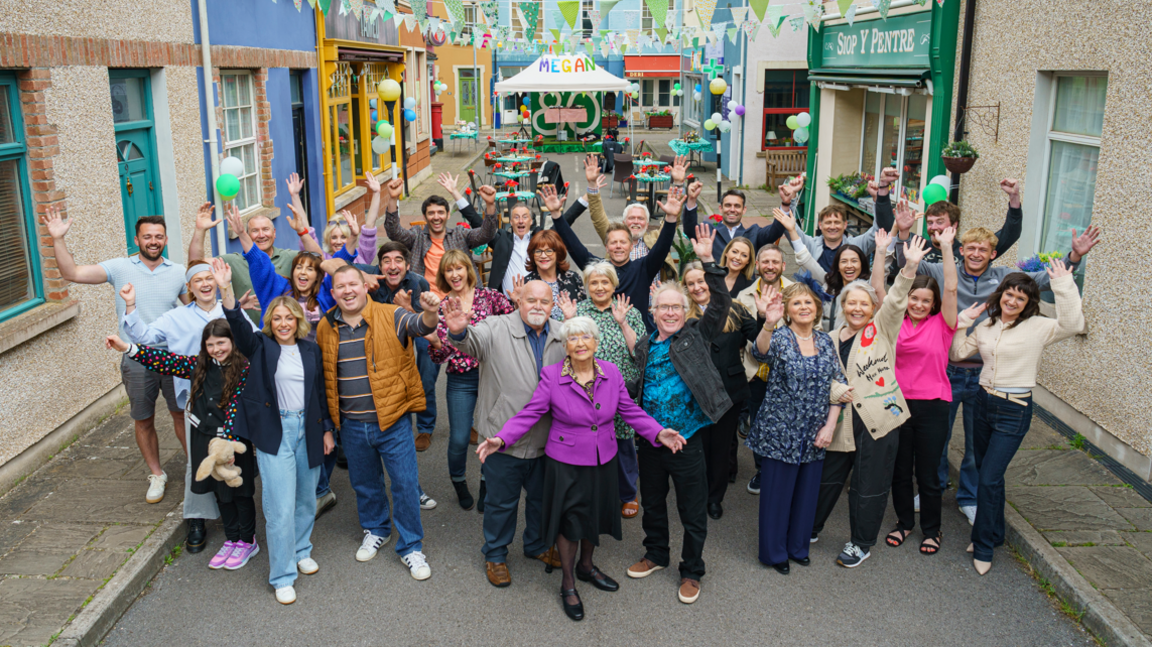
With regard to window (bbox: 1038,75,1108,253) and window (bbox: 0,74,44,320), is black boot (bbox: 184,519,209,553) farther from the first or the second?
window (bbox: 1038,75,1108,253)

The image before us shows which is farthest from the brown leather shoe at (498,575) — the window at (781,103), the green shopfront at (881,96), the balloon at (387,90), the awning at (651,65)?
the awning at (651,65)

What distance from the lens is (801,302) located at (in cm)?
480

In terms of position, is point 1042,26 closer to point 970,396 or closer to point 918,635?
point 970,396

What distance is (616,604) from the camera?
15.7 ft

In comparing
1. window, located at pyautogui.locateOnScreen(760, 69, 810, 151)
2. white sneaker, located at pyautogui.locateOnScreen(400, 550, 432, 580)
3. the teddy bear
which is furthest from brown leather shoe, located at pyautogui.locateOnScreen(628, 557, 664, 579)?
window, located at pyautogui.locateOnScreen(760, 69, 810, 151)

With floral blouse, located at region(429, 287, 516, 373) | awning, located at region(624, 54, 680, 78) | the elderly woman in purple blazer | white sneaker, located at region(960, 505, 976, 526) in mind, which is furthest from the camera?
awning, located at region(624, 54, 680, 78)

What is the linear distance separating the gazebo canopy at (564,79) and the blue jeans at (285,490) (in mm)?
18550

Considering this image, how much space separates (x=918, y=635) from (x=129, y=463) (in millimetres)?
5373

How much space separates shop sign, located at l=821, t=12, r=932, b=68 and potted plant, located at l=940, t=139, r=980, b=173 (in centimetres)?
173

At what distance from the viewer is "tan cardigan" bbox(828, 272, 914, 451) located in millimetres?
4926

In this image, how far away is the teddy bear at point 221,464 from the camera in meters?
4.70

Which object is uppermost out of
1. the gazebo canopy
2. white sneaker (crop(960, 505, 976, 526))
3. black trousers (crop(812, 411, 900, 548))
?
the gazebo canopy

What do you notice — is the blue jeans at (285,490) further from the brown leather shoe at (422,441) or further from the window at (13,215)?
the window at (13,215)

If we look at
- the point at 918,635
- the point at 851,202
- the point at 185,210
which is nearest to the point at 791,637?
the point at 918,635
